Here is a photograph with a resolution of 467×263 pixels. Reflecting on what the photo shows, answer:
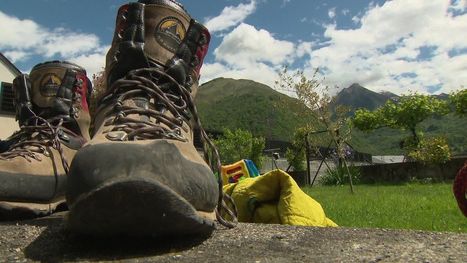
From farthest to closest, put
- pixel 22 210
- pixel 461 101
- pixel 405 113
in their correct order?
1. pixel 405 113
2. pixel 461 101
3. pixel 22 210

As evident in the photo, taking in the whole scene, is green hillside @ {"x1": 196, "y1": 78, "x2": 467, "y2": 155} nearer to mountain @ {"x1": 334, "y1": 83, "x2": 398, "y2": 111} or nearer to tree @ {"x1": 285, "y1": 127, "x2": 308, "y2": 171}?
tree @ {"x1": 285, "y1": 127, "x2": 308, "y2": 171}

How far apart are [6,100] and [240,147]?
12.8 m

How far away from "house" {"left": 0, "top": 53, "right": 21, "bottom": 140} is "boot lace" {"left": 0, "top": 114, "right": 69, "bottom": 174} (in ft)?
35.7

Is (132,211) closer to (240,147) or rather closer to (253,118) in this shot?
(240,147)

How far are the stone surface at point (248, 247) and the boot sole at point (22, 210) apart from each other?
243mm

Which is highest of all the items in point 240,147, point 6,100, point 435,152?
point 6,100

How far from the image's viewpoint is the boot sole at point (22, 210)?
136 centimetres

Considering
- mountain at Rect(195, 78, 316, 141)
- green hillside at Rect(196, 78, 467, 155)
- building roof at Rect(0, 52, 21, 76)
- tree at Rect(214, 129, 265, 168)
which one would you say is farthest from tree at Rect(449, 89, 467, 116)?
mountain at Rect(195, 78, 316, 141)

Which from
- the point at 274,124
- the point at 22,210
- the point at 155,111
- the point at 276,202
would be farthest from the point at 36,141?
the point at 274,124

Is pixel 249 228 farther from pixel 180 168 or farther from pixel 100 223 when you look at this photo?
pixel 100 223

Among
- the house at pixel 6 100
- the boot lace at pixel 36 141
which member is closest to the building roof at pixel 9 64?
the house at pixel 6 100

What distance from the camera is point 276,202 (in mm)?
1915

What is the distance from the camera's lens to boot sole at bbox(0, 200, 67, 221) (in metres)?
1.36

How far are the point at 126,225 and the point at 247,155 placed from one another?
2103 centimetres
